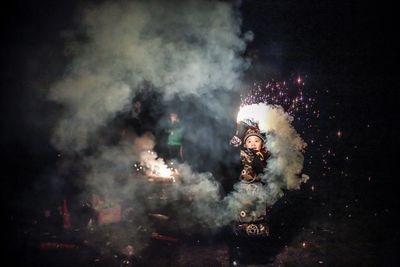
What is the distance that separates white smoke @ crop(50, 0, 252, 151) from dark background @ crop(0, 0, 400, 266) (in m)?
0.51

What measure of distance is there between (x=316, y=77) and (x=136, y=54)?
7.69 meters

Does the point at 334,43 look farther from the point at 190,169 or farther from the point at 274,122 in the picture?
the point at 190,169

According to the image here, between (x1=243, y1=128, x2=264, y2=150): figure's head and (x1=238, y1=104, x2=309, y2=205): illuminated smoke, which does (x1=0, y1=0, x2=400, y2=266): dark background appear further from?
(x1=243, y1=128, x2=264, y2=150): figure's head

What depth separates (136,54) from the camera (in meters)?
7.66

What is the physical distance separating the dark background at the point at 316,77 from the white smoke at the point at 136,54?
1.67ft

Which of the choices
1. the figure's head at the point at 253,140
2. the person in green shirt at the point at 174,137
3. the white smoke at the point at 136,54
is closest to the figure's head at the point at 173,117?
the person in green shirt at the point at 174,137

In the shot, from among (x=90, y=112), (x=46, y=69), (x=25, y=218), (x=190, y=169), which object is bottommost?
(x=25, y=218)

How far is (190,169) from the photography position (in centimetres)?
923

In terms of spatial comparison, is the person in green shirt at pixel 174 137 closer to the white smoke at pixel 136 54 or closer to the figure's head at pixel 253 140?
the white smoke at pixel 136 54

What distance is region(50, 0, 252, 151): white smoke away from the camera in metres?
7.30

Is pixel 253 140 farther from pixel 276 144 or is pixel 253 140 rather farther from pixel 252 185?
pixel 252 185

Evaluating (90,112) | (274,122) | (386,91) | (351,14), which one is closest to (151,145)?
(90,112)

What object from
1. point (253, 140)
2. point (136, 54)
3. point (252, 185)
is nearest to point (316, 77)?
point (253, 140)

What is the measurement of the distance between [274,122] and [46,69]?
5675 millimetres
